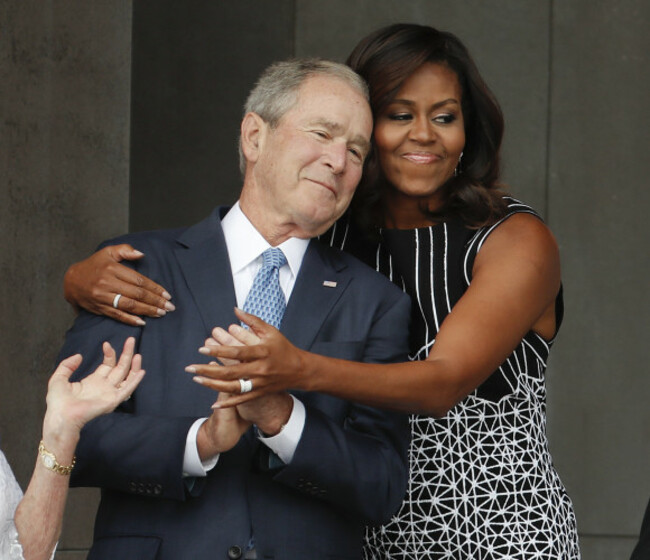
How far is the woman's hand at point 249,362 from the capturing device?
228 cm

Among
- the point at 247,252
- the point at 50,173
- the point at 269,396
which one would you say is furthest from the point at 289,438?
the point at 50,173

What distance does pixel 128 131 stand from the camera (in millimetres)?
5883

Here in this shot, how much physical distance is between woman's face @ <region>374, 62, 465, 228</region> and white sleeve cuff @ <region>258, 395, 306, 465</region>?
2.86ft

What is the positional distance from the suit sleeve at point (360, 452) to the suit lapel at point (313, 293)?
11 cm

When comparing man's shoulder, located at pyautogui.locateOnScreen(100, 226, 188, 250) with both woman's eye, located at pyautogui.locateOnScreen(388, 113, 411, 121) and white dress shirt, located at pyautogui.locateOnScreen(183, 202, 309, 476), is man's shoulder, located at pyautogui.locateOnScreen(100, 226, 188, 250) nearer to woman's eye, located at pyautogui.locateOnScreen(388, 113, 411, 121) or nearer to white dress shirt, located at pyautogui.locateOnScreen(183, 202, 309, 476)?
white dress shirt, located at pyautogui.locateOnScreen(183, 202, 309, 476)

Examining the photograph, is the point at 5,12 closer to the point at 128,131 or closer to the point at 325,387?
the point at 128,131

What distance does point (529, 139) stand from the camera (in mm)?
6125

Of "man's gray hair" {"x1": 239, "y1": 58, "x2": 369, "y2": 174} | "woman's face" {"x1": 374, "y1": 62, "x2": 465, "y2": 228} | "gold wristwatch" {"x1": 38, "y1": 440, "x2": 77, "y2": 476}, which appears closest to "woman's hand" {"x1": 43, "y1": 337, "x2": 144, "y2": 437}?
"gold wristwatch" {"x1": 38, "y1": 440, "x2": 77, "y2": 476}

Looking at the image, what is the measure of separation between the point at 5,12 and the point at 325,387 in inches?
130

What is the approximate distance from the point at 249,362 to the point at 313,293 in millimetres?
427

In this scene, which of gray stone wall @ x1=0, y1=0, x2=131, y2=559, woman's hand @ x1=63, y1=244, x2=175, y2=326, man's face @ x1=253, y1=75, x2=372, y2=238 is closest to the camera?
woman's hand @ x1=63, y1=244, x2=175, y2=326

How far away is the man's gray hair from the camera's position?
2.79 m

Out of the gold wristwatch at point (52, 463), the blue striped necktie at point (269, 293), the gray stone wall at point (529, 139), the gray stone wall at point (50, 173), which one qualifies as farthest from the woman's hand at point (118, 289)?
the gray stone wall at point (529, 139)

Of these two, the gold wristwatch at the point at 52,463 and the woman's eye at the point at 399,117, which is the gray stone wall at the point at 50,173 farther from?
the gold wristwatch at the point at 52,463
